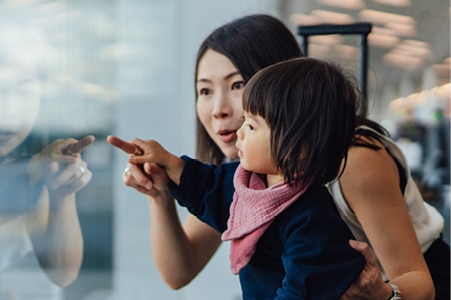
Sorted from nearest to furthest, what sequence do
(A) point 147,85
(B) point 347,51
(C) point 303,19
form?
(A) point 147,85
(B) point 347,51
(C) point 303,19

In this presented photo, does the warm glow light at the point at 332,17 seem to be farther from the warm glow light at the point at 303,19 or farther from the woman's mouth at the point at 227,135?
the woman's mouth at the point at 227,135

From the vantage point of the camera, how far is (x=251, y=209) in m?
1.03

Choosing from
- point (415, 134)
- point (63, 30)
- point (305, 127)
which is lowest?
point (415, 134)

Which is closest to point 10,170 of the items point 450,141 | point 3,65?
point 3,65

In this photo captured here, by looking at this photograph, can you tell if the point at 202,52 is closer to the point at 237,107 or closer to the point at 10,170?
the point at 237,107

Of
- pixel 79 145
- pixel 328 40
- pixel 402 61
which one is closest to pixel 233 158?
pixel 79 145

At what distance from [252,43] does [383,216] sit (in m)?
0.37

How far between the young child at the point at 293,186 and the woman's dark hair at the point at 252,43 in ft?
0.96

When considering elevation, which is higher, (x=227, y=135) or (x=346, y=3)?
(x=346, y=3)

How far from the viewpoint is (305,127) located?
98cm

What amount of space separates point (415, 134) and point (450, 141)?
234 millimetres

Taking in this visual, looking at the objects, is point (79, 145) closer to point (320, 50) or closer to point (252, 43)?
point (252, 43)

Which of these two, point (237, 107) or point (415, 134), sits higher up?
point (237, 107)

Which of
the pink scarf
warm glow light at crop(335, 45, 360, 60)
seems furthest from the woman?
warm glow light at crop(335, 45, 360, 60)
